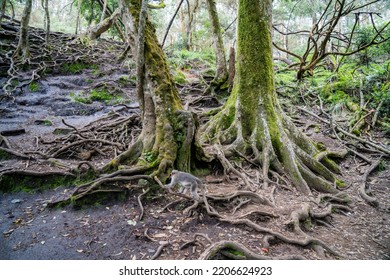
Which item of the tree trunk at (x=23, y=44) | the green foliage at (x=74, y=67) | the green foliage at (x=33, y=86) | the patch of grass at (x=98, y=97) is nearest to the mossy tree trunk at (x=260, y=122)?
the patch of grass at (x=98, y=97)

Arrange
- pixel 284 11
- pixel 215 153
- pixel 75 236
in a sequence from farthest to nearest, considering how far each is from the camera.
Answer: pixel 284 11 < pixel 215 153 < pixel 75 236

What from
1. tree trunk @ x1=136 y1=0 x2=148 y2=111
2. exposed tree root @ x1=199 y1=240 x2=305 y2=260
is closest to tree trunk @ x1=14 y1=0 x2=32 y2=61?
tree trunk @ x1=136 y1=0 x2=148 y2=111

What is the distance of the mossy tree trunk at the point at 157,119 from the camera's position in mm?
4168

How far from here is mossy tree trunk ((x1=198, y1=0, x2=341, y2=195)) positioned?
5023mm

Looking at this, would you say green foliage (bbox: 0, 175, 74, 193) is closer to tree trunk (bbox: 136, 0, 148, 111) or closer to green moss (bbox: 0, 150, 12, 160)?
green moss (bbox: 0, 150, 12, 160)

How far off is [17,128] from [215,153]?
5001 millimetres

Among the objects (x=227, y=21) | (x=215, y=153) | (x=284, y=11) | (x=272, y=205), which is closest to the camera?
(x=272, y=205)

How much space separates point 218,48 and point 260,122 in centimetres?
502

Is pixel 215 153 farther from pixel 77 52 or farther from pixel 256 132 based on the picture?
pixel 77 52

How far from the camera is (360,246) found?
11.8 feet

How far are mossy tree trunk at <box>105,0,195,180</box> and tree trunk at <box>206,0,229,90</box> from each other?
5434 mm

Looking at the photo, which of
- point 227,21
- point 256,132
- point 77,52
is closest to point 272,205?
point 256,132

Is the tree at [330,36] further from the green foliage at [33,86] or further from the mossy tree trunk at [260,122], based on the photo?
the green foliage at [33,86]

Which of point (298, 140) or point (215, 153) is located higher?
point (298, 140)
